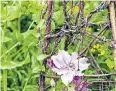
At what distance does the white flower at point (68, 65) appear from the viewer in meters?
1.34

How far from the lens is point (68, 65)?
1378 mm

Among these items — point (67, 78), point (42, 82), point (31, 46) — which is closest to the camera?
point (67, 78)

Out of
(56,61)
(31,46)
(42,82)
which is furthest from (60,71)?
(31,46)

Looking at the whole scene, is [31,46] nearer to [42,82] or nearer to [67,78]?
[42,82]

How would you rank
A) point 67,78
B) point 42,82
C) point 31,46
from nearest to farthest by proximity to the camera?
point 67,78, point 42,82, point 31,46

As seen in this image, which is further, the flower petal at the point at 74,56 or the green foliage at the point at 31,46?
the green foliage at the point at 31,46

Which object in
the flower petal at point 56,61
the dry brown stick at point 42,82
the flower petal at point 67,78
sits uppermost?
the flower petal at point 56,61

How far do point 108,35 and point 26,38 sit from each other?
1.64ft

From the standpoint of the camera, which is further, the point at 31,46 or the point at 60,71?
the point at 31,46

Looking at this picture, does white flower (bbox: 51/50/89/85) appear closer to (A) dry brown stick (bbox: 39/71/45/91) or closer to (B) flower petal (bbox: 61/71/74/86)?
(B) flower petal (bbox: 61/71/74/86)

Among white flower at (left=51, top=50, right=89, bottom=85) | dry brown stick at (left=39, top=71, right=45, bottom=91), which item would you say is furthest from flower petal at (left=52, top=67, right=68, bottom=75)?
dry brown stick at (left=39, top=71, right=45, bottom=91)

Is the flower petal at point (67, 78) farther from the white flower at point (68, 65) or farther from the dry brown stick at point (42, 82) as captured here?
the dry brown stick at point (42, 82)

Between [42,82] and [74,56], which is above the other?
[74,56]

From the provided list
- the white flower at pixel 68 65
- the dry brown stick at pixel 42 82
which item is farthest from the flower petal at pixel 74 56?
the dry brown stick at pixel 42 82
